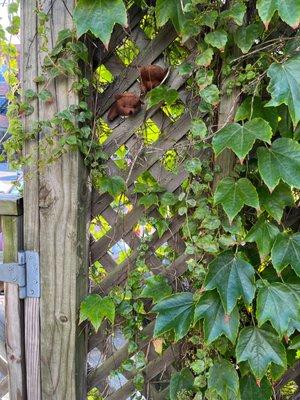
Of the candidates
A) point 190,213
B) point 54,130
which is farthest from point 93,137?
point 190,213

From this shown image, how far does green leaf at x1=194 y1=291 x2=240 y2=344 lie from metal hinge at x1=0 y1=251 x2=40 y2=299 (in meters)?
0.50

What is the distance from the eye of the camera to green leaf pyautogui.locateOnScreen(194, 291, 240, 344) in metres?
1.11

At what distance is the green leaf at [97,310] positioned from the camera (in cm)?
122

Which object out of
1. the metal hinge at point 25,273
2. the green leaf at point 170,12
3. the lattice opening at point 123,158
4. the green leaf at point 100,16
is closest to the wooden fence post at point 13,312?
the metal hinge at point 25,273

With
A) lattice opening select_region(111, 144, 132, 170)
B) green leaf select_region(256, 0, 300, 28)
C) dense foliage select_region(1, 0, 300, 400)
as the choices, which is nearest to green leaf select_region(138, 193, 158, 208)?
dense foliage select_region(1, 0, 300, 400)

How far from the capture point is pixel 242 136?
1009 mm

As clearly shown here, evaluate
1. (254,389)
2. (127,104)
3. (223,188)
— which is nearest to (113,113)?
(127,104)

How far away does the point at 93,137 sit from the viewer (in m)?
1.21

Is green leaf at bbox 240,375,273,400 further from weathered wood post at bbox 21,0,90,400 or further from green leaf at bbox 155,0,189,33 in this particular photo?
green leaf at bbox 155,0,189,33

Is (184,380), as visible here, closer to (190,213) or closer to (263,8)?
(190,213)

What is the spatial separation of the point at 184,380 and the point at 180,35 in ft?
3.25

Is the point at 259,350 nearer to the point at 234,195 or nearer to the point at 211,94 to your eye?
the point at 234,195

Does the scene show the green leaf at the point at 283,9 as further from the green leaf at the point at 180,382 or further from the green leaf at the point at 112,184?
the green leaf at the point at 180,382

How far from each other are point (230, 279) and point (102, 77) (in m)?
0.67
